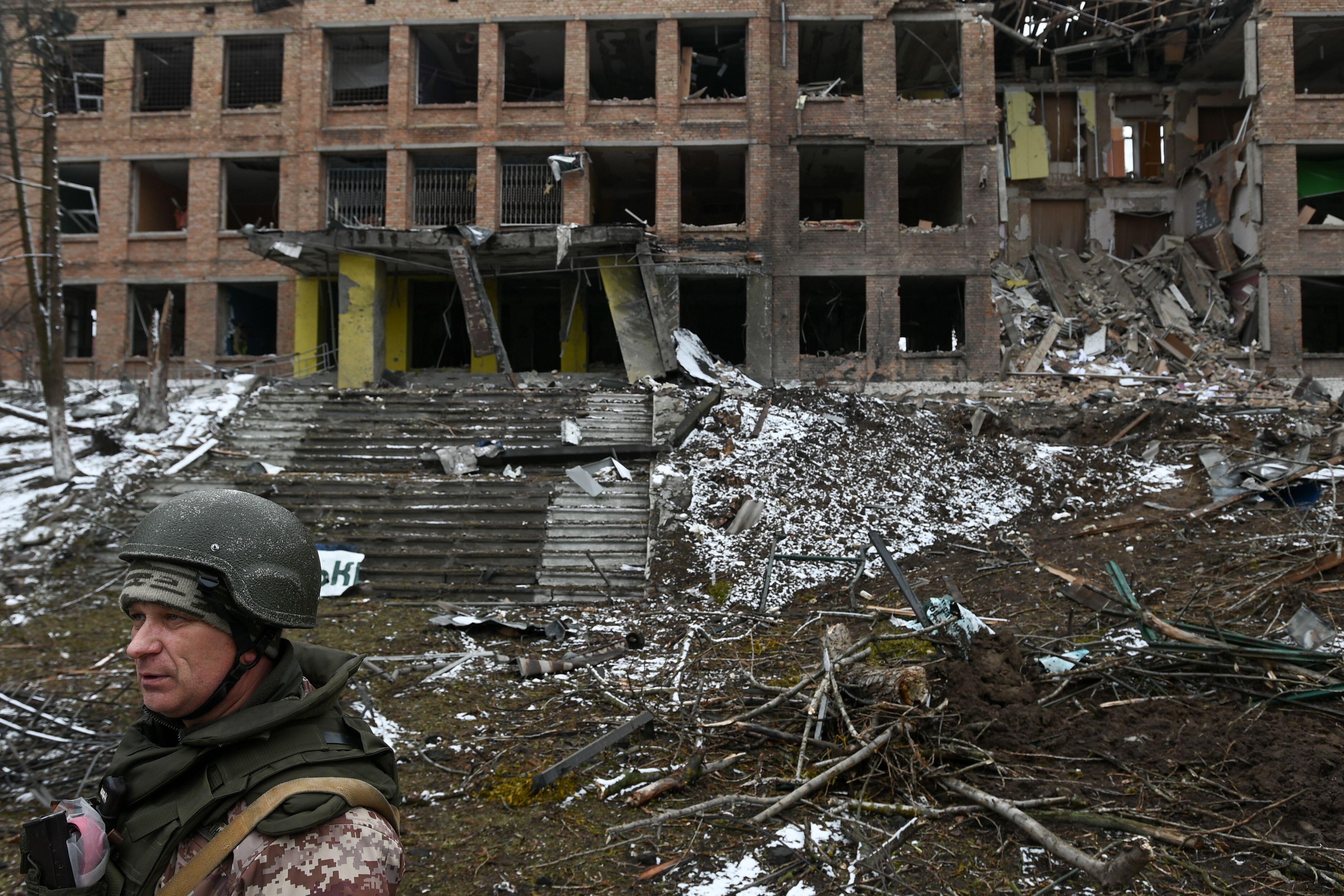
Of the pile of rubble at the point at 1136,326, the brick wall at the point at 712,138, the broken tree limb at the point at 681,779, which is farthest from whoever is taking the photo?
the brick wall at the point at 712,138

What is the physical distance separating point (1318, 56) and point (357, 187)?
29.1 m

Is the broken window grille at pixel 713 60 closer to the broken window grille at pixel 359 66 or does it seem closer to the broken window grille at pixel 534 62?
the broken window grille at pixel 534 62

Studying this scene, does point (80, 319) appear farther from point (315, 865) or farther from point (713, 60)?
point (315, 865)

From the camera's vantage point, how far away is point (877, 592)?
9516 millimetres

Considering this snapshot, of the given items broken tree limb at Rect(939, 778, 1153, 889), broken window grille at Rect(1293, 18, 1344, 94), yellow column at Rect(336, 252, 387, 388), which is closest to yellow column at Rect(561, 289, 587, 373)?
yellow column at Rect(336, 252, 387, 388)

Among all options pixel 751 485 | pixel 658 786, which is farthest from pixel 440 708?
pixel 751 485

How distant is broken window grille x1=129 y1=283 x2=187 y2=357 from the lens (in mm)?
23469

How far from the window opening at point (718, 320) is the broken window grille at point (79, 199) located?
18.4m

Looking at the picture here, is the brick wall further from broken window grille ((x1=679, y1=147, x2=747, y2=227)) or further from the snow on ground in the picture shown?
the snow on ground

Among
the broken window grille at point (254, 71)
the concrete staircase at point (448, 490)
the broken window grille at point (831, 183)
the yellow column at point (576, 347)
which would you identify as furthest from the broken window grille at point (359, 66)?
the broken window grille at point (831, 183)

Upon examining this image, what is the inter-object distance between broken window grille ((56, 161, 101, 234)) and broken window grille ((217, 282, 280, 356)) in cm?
483

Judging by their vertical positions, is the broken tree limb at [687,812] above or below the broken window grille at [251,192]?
below

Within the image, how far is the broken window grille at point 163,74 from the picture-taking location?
2350cm

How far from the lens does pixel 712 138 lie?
21812mm
